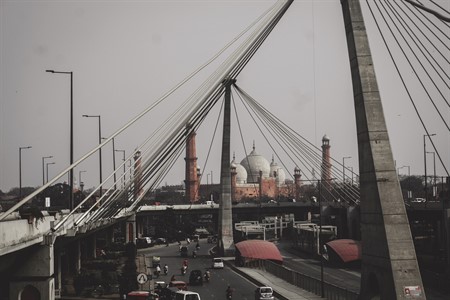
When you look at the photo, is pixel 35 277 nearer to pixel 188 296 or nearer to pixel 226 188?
pixel 188 296

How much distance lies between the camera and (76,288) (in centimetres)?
5375

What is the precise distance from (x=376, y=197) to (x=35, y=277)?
1674cm

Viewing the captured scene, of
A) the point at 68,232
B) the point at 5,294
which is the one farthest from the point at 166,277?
the point at 68,232

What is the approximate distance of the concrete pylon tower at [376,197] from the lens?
3331 centimetres

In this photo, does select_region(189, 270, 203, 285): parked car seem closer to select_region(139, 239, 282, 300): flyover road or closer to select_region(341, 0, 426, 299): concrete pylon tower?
select_region(139, 239, 282, 300): flyover road

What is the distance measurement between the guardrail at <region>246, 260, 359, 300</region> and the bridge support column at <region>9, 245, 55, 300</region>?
16938mm

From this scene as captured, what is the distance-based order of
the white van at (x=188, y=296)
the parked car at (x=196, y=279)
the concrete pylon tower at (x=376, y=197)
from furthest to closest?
the parked car at (x=196, y=279) < the white van at (x=188, y=296) < the concrete pylon tower at (x=376, y=197)

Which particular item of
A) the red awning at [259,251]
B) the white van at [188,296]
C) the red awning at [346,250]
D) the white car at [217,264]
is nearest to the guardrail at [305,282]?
the red awning at [259,251]

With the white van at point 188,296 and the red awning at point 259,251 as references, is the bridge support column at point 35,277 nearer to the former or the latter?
the white van at point 188,296

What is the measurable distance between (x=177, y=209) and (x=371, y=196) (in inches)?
3509

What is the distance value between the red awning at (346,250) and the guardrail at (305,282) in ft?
25.3

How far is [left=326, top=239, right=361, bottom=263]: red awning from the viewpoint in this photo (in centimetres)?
6994

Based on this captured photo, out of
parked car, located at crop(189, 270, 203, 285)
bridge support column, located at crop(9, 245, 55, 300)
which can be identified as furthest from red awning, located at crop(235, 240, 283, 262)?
bridge support column, located at crop(9, 245, 55, 300)

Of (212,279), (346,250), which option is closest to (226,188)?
(346,250)
